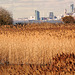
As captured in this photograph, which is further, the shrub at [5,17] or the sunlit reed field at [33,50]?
the shrub at [5,17]

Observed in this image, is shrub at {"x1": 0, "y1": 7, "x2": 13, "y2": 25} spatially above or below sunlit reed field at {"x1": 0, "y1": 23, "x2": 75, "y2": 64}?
above

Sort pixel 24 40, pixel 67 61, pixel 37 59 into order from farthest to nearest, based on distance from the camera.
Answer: pixel 24 40 → pixel 37 59 → pixel 67 61

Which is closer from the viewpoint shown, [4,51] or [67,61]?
[67,61]

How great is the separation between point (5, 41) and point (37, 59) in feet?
7.82

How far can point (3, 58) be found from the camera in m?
9.38

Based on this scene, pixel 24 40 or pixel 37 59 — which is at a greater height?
pixel 24 40

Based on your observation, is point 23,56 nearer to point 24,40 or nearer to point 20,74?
point 24,40

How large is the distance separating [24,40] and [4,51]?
116 centimetres

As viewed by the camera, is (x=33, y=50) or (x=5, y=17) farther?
Answer: (x=5, y=17)

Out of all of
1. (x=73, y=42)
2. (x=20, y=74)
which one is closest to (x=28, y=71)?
(x=20, y=74)

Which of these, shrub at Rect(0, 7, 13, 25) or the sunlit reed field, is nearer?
the sunlit reed field

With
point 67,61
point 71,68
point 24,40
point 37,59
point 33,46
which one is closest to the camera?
point 71,68

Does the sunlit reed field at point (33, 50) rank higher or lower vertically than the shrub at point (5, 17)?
lower

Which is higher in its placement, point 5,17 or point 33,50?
point 5,17
